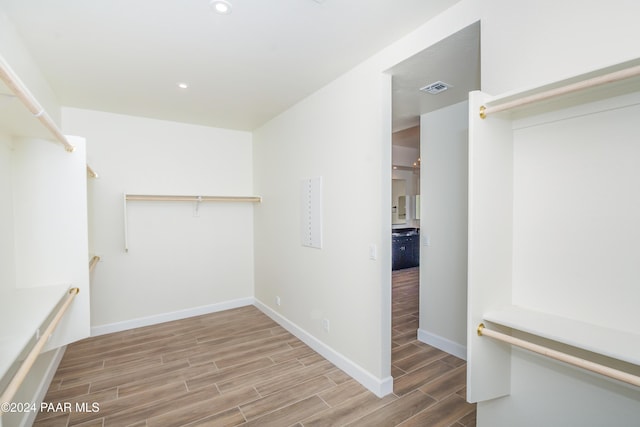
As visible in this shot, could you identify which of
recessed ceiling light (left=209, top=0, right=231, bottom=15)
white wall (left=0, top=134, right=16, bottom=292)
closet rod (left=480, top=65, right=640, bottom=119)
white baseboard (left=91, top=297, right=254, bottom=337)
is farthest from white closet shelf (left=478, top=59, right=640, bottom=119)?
white baseboard (left=91, top=297, right=254, bottom=337)

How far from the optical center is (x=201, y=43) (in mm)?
2133

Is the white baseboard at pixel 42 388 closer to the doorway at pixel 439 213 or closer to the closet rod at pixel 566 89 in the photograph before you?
the doorway at pixel 439 213

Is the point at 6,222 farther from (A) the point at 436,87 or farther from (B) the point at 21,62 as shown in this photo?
(A) the point at 436,87

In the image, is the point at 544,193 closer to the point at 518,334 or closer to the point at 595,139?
the point at 595,139

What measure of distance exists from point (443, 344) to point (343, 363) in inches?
46.8

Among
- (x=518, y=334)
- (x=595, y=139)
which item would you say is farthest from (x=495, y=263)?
(x=595, y=139)

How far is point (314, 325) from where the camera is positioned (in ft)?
10.4

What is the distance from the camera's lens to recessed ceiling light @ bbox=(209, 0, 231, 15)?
1.70 m

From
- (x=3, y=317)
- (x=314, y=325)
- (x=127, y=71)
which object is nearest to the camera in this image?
(x=3, y=317)

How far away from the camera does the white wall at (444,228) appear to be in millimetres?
3020

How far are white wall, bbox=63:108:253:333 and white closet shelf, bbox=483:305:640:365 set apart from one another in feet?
12.2

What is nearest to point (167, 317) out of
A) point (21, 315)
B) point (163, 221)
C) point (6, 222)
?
point (163, 221)

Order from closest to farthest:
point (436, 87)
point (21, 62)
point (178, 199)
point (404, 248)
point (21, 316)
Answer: point (21, 316), point (21, 62), point (436, 87), point (178, 199), point (404, 248)

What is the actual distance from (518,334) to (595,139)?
0.96 m
